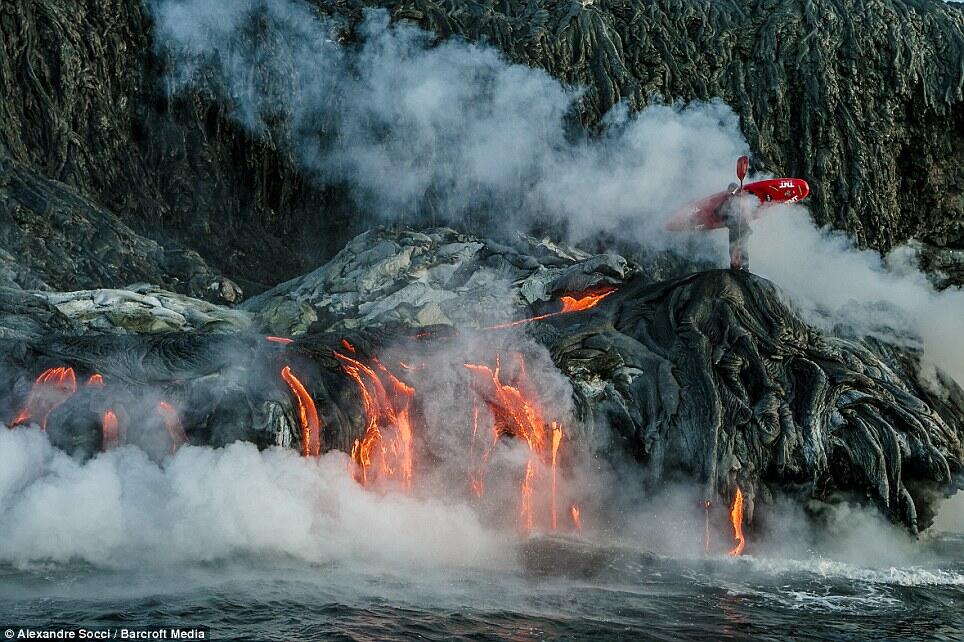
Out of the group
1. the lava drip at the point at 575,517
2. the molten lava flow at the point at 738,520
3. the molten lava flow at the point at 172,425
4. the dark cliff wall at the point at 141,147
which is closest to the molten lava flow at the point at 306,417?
the molten lava flow at the point at 172,425

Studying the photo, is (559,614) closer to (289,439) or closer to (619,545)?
(619,545)

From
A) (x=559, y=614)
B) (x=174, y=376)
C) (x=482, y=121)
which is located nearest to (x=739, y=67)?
(x=482, y=121)

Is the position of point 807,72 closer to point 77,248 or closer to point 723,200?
point 723,200

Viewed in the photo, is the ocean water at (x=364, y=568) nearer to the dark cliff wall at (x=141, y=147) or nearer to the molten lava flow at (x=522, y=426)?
the molten lava flow at (x=522, y=426)

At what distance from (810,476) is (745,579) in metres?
2.51

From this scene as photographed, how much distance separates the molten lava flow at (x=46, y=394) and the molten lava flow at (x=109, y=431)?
585mm

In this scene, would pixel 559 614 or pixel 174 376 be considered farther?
pixel 174 376

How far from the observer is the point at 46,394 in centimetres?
1295

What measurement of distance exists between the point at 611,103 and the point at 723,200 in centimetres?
542

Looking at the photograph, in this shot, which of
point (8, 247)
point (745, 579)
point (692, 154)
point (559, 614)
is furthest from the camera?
point (692, 154)

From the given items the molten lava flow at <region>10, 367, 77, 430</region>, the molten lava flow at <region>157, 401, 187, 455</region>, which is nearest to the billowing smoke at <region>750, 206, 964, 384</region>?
the molten lava flow at <region>157, 401, 187, 455</region>

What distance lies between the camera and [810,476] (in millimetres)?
13633

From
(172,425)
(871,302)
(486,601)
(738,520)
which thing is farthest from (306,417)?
(871,302)

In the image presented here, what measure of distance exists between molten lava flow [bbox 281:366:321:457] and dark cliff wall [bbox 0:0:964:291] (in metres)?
7.47
